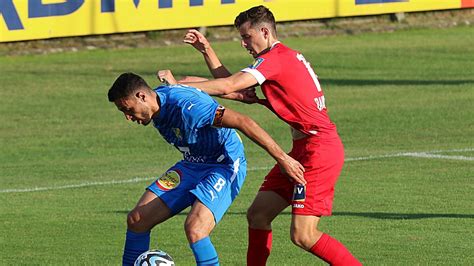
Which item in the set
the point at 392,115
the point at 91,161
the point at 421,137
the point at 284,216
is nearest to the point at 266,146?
the point at 284,216

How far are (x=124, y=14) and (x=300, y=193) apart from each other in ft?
50.1

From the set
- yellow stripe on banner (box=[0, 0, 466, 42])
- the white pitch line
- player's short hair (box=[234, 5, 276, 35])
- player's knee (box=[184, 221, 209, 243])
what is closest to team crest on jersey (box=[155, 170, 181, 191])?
player's knee (box=[184, 221, 209, 243])

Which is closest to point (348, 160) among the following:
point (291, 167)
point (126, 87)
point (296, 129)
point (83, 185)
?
point (83, 185)

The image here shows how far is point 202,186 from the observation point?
10.4m

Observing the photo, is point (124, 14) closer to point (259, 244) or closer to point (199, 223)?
point (259, 244)

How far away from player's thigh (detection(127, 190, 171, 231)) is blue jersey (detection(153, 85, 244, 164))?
16.7 inches

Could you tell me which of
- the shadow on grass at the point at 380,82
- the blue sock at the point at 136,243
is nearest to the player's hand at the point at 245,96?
the blue sock at the point at 136,243

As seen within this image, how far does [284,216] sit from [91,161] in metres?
4.89

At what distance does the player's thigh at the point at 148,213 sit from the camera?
10469mm

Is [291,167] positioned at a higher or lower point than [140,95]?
lower

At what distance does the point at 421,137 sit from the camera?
1983 centimetres

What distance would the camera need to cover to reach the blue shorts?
10375 mm

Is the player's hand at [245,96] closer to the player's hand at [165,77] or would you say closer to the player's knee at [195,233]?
the player's hand at [165,77]

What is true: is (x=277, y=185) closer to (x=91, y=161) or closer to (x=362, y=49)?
(x=91, y=161)
